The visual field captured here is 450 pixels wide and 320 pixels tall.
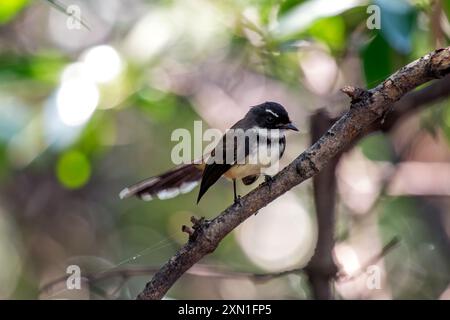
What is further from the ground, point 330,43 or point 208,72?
point 208,72

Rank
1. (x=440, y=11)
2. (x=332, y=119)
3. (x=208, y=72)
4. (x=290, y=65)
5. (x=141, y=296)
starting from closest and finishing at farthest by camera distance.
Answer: (x=141, y=296) < (x=440, y=11) < (x=332, y=119) < (x=290, y=65) < (x=208, y=72)

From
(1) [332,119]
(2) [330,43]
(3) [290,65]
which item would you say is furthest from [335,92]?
(2) [330,43]

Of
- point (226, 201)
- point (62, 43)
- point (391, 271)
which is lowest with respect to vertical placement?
point (391, 271)

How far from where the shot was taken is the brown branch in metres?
2.37

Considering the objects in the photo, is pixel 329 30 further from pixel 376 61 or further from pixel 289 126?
pixel 289 126

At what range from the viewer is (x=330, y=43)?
324 centimetres

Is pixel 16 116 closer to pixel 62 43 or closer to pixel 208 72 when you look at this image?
pixel 208 72

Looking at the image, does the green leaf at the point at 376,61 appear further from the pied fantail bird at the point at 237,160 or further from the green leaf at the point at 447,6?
the pied fantail bird at the point at 237,160

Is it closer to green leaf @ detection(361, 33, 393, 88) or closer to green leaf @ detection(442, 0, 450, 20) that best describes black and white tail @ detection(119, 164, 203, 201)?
green leaf @ detection(361, 33, 393, 88)

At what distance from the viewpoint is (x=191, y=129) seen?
503 cm

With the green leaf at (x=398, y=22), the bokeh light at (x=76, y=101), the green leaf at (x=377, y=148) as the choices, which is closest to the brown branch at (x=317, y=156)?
the green leaf at (x=398, y=22)

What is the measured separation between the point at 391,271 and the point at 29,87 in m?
2.83

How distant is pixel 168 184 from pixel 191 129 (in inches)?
51.2

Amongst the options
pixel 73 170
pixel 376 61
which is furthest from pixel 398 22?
pixel 73 170
